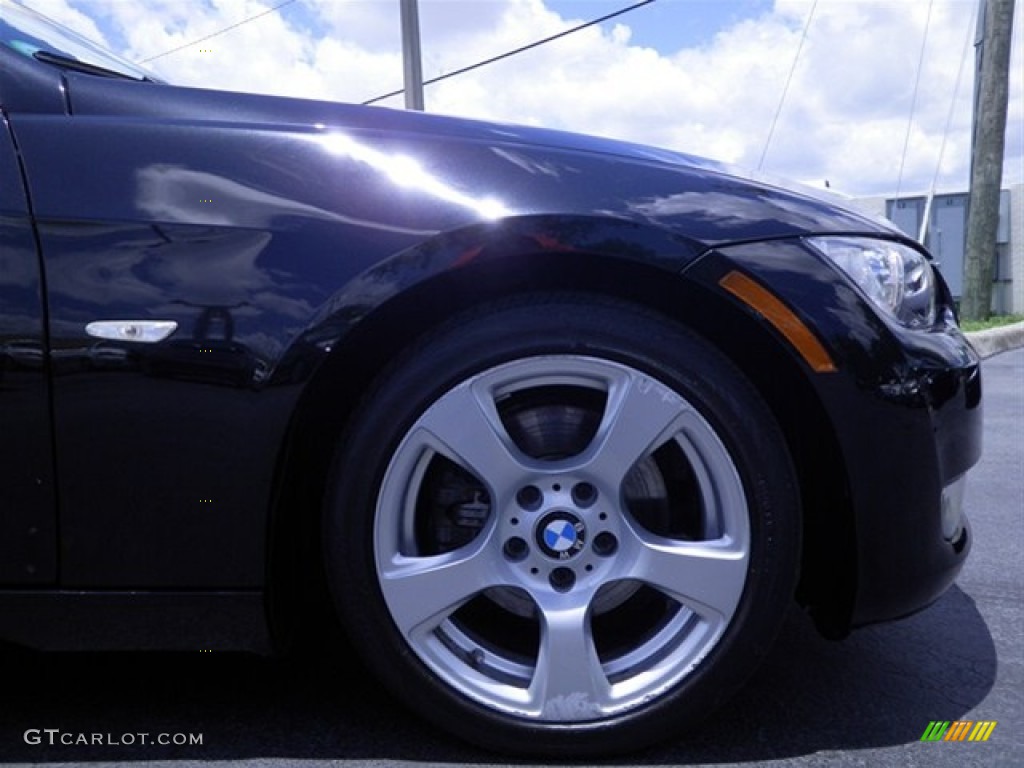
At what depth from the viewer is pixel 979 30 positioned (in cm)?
1345

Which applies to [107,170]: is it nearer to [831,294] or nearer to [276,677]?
[276,677]

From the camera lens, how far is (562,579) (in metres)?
2.00

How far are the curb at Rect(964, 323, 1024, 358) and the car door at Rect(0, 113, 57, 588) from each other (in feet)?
32.5

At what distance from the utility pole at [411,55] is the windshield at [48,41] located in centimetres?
999

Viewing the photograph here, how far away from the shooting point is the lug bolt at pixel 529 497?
6.53ft

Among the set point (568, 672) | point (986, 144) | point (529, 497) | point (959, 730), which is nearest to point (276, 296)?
point (529, 497)

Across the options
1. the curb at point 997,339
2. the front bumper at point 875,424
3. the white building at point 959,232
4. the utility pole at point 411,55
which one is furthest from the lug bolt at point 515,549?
the white building at point 959,232

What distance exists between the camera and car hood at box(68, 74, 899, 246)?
1.97m

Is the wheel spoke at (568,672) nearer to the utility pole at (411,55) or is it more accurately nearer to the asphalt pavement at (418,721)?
the asphalt pavement at (418,721)

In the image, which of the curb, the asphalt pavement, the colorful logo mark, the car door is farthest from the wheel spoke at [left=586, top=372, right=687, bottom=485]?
the curb

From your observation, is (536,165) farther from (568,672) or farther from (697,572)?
(568,672)

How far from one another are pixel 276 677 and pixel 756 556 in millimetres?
1111

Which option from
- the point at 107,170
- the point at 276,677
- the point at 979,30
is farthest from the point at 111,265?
the point at 979,30

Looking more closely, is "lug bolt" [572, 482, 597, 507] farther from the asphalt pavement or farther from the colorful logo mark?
the colorful logo mark
